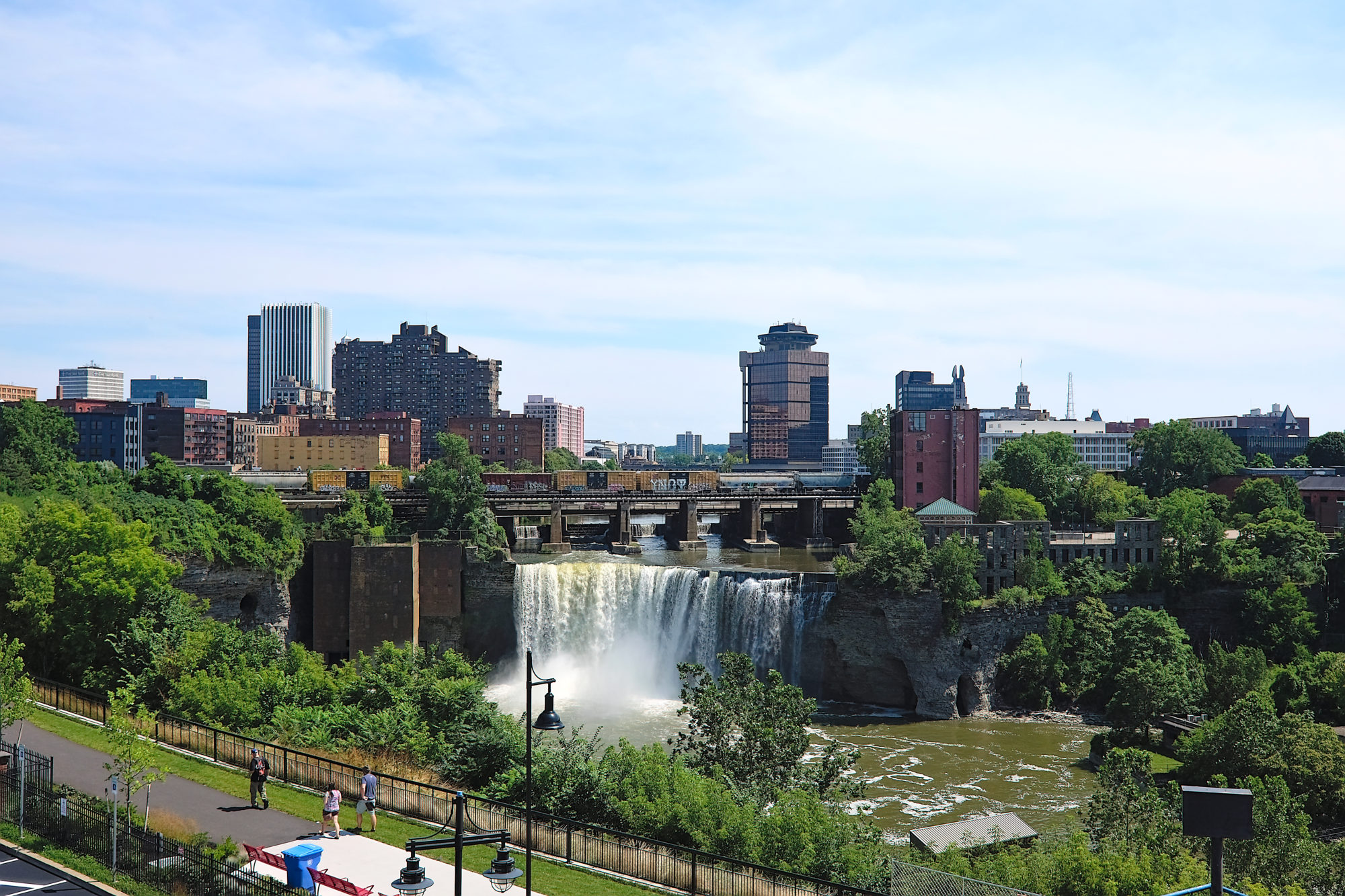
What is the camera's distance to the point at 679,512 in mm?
108375

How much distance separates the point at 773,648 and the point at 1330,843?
112 feet

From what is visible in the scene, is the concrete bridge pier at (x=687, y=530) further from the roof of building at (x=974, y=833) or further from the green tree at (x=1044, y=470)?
the roof of building at (x=974, y=833)

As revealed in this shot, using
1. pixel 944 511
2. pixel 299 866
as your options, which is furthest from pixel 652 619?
pixel 299 866

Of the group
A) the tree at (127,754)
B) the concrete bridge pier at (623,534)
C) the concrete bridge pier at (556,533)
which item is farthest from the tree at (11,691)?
the concrete bridge pier at (623,534)

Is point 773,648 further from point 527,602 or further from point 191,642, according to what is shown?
point 191,642

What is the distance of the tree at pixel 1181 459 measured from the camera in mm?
111312

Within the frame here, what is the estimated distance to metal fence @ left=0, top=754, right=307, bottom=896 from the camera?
22.4 metres

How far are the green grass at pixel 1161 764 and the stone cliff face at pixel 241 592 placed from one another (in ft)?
161

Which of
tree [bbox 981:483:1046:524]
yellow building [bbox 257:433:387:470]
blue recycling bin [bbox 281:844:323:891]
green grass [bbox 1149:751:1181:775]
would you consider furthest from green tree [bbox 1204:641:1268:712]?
yellow building [bbox 257:433:387:470]

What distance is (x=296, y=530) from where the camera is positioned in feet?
245

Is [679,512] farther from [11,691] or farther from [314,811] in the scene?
[11,691]

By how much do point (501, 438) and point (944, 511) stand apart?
4835 inches

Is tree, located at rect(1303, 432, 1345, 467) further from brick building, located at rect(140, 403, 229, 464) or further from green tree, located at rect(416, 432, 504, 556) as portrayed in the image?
brick building, located at rect(140, 403, 229, 464)

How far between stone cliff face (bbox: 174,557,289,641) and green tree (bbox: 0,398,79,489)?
672 inches
